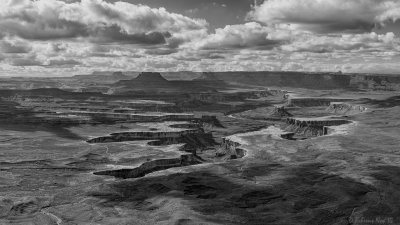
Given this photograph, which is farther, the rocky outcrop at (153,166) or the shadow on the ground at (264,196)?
the rocky outcrop at (153,166)

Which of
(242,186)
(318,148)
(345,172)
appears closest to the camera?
(242,186)

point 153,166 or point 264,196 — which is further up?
point 264,196

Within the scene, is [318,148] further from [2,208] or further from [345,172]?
[2,208]

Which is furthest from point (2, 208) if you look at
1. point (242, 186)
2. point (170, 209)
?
point (242, 186)

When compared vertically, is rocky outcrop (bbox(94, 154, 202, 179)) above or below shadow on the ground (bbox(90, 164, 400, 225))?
below

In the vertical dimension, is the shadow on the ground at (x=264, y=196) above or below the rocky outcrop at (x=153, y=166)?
above

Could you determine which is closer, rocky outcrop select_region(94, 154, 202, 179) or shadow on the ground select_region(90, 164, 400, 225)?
shadow on the ground select_region(90, 164, 400, 225)

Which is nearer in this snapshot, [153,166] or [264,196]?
[264,196]

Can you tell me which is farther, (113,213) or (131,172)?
(131,172)
